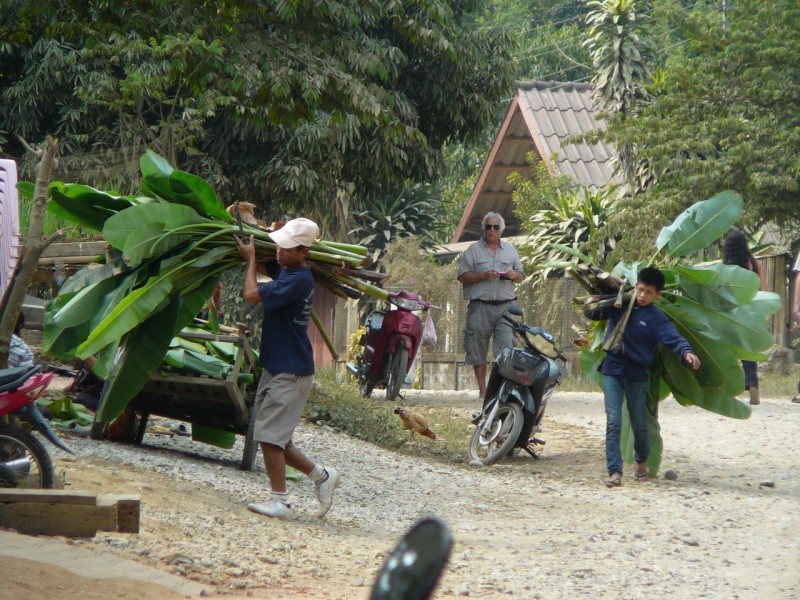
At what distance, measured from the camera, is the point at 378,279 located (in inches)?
324

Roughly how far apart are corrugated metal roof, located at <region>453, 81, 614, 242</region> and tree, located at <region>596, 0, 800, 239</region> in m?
7.72

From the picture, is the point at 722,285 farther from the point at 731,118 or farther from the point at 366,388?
the point at 731,118

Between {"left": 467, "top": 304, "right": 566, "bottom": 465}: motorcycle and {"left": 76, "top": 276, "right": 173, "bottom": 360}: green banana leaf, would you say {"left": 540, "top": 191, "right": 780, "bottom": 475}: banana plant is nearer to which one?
{"left": 467, "top": 304, "right": 566, "bottom": 465}: motorcycle

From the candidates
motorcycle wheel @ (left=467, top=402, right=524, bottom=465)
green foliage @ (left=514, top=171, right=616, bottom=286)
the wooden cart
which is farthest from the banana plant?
green foliage @ (left=514, top=171, right=616, bottom=286)

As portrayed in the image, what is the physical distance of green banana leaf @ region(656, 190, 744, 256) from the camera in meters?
10.0

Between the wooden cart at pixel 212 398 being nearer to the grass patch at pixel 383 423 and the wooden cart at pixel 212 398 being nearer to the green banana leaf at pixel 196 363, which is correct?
the green banana leaf at pixel 196 363

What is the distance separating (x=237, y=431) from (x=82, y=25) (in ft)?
11.0

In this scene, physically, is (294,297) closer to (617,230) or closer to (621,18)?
(617,230)

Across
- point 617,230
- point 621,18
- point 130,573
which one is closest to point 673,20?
point 617,230

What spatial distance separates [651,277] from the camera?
9.49m

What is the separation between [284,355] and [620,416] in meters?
3.36

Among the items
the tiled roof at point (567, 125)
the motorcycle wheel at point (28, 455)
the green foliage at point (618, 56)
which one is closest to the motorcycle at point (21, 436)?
the motorcycle wheel at point (28, 455)

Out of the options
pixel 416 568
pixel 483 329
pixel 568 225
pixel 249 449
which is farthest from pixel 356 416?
pixel 568 225

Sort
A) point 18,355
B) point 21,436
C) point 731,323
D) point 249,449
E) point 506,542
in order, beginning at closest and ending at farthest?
point 21,436, point 506,542, point 18,355, point 249,449, point 731,323
